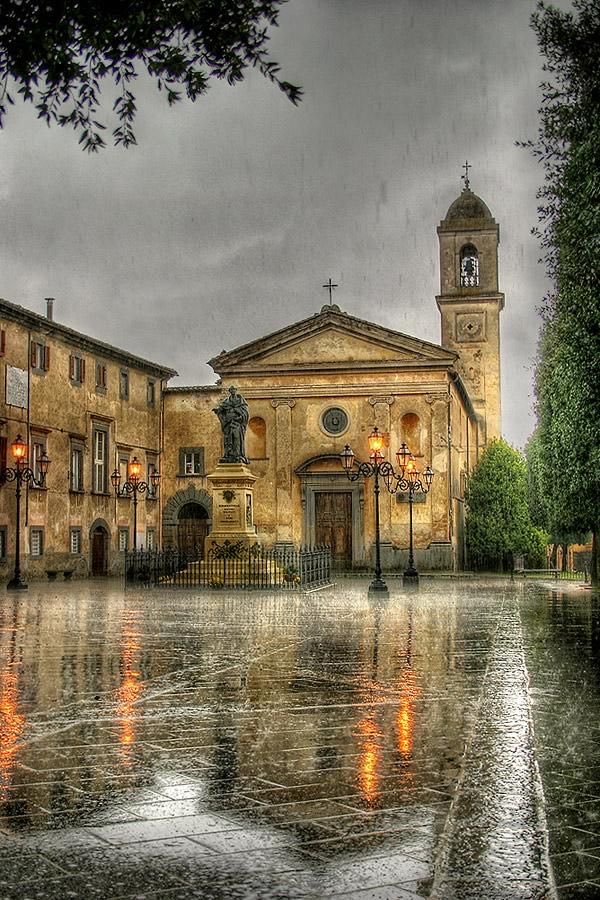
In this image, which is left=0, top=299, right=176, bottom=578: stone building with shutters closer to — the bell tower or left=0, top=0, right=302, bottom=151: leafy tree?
the bell tower

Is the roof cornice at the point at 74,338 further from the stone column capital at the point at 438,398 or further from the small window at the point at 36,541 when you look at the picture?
the stone column capital at the point at 438,398

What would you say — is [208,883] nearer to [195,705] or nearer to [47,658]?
[195,705]

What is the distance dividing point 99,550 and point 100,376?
24.1ft

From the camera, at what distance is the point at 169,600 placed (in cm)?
2247

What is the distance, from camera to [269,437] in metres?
45.6

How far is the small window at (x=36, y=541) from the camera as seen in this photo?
37.2 metres

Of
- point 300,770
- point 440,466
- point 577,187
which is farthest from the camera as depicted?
point 440,466

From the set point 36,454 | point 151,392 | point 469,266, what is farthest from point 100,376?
point 469,266

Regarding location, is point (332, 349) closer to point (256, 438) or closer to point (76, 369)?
point (256, 438)

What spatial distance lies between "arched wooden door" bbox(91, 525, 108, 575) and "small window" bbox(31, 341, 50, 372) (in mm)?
7472

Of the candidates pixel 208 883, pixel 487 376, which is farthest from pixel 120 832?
pixel 487 376

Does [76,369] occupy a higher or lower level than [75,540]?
higher

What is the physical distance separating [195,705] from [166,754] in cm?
182

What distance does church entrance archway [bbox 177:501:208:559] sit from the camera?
47219mm
